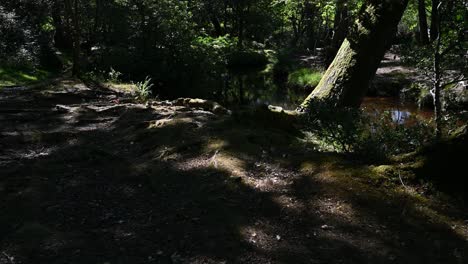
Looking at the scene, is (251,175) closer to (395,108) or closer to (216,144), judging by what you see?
(216,144)

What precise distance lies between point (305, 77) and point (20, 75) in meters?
12.5

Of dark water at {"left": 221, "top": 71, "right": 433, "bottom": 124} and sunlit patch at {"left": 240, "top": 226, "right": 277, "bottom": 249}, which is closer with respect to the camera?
sunlit patch at {"left": 240, "top": 226, "right": 277, "bottom": 249}

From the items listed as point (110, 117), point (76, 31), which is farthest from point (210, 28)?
point (110, 117)

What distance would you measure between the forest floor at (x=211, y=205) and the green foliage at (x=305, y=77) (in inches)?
569

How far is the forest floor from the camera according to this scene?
12.4ft

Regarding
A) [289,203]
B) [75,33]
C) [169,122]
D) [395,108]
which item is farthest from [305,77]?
[289,203]

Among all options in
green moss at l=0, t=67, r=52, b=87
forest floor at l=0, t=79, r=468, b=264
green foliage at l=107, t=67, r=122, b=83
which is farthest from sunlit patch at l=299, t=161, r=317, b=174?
green moss at l=0, t=67, r=52, b=87

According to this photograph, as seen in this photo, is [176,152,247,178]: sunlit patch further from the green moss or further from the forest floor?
the green moss

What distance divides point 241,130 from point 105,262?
328 centimetres

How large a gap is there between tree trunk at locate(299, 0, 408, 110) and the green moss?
1026 centimetres

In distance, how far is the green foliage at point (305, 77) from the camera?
2100cm

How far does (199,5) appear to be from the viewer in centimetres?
3067

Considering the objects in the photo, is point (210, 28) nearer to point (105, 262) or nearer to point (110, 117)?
point (110, 117)

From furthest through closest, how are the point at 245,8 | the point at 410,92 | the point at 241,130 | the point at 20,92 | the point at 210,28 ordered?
the point at 210,28 < the point at 245,8 < the point at 410,92 < the point at 20,92 < the point at 241,130
